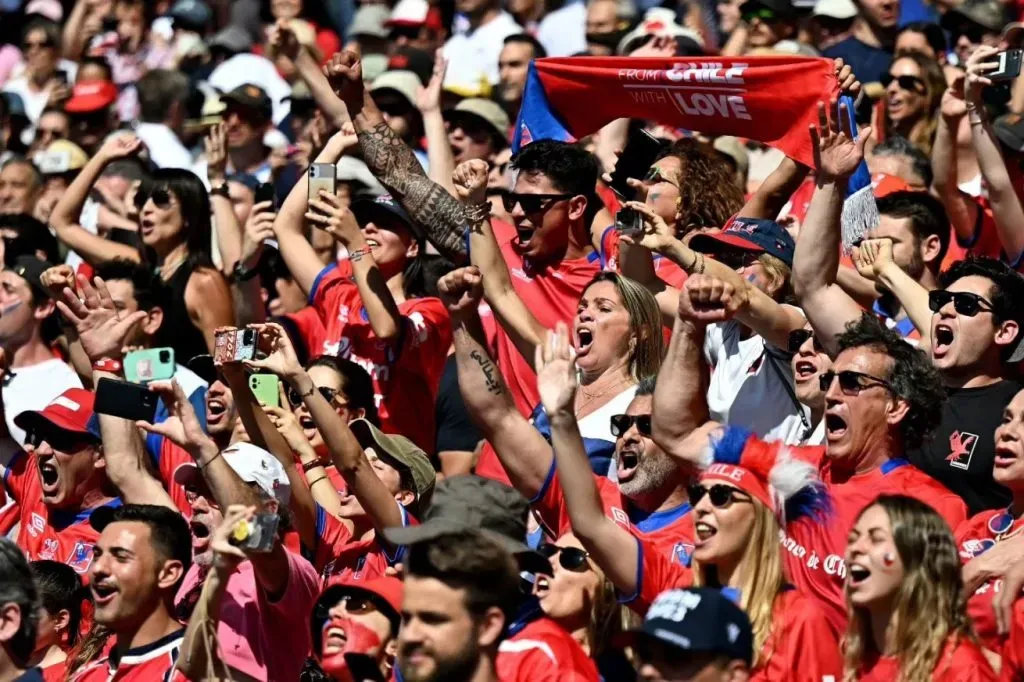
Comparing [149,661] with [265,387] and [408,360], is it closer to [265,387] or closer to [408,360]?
[265,387]

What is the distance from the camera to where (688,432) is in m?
5.77

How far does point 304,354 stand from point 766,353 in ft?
8.41

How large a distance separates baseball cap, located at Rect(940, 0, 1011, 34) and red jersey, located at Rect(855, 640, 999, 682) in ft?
18.9

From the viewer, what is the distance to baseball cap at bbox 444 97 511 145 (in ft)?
32.9

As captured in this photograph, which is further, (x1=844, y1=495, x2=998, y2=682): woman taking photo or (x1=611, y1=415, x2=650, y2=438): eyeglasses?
(x1=611, y1=415, x2=650, y2=438): eyeglasses

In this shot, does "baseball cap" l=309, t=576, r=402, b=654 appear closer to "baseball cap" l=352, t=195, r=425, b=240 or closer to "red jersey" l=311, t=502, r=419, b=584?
"red jersey" l=311, t=502, r=419, b=584

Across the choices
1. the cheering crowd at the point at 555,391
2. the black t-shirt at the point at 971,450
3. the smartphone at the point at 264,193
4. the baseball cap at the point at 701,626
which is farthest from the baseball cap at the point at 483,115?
the baseball cap at the point at 701,626

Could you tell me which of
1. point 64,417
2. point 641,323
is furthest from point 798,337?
point 64,417

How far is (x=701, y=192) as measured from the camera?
7582mm

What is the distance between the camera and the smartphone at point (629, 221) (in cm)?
628

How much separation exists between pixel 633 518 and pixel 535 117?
2.50 meters

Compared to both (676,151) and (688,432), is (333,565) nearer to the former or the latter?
(688,432)

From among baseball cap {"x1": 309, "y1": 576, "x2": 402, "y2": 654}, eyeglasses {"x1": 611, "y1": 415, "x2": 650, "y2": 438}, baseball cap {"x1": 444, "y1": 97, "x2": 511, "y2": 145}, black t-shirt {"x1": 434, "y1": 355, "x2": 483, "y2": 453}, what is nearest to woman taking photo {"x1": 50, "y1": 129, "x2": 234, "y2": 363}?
black t-shirt {"x1": 434, "y1": 355, "x2": 483, "y2": 453}

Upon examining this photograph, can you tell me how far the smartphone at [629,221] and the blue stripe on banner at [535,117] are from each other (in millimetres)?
1923
